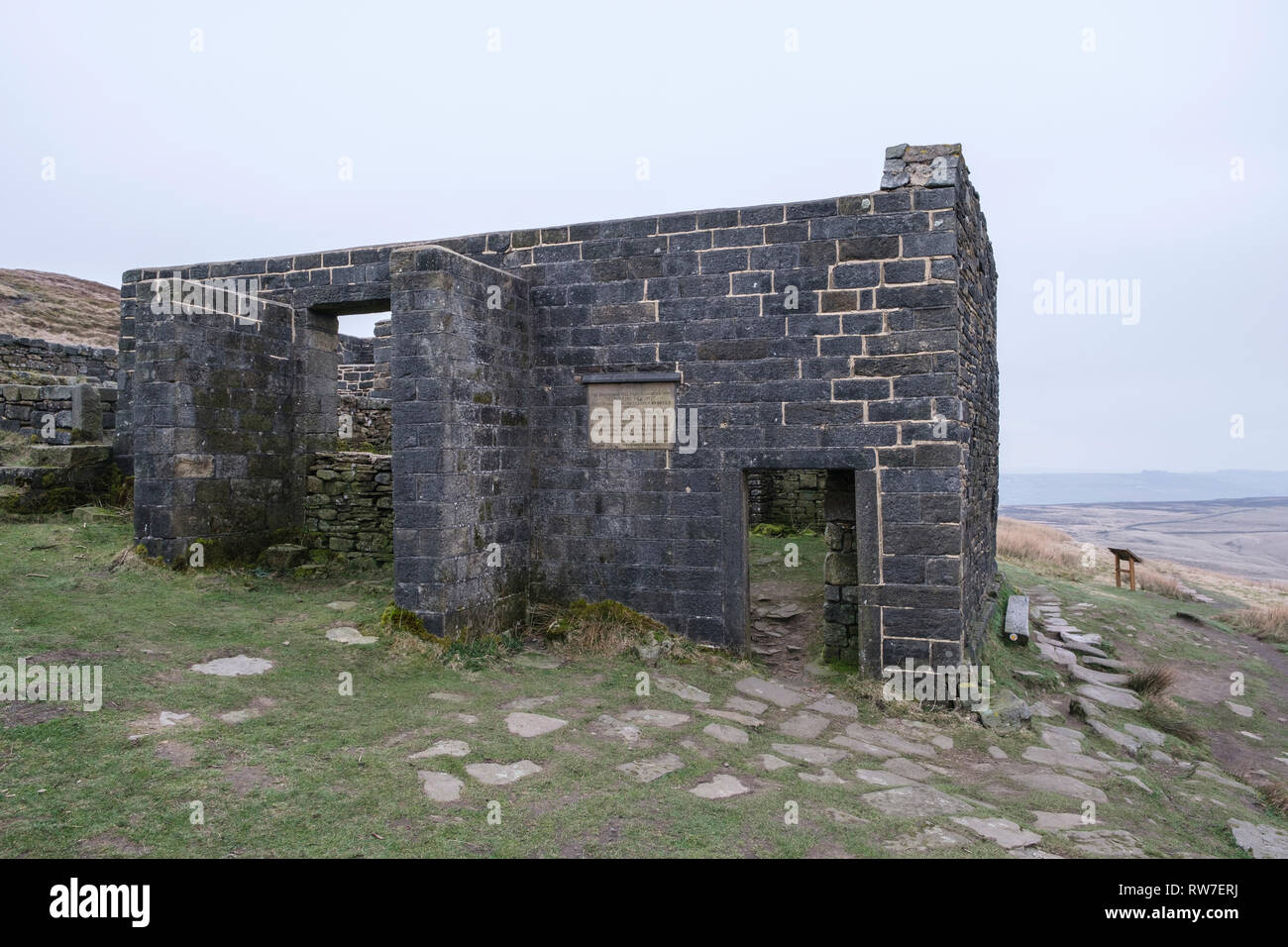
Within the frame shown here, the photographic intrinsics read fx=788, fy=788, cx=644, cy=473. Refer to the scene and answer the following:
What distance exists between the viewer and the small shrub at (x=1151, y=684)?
8.89m

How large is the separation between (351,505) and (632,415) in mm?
4090

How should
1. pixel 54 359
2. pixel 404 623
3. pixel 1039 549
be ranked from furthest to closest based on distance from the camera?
pixel 1039 549 → pixel 54 359 → pixel 404 623

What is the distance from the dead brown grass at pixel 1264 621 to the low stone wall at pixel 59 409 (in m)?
18.3

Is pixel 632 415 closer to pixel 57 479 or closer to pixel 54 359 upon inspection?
pixel 57 479

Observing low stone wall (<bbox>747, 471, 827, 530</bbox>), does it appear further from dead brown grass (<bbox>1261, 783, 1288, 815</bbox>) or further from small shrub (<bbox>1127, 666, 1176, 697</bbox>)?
dead brown grass (<bbox>1261, 783, 1288, 815</bbox>)

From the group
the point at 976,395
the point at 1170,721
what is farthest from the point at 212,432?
the point at 1170,721

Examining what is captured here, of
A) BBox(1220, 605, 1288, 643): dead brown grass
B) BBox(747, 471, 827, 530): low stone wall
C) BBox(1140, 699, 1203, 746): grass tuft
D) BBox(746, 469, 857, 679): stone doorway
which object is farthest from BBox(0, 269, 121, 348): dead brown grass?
BBox(1220, 605, 1288, 643): dead brown grass

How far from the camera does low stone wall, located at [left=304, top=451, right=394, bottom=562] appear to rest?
9789 millimetres

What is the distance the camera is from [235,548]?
932cm

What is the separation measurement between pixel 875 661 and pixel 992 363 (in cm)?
542

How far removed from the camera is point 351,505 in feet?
32.7

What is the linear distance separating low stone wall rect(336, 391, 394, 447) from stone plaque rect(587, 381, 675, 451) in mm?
5416

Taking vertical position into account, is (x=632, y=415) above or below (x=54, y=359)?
below

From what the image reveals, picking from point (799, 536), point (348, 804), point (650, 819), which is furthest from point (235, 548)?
point (799, 536)
